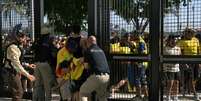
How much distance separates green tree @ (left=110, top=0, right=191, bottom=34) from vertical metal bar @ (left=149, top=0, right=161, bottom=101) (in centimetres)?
18

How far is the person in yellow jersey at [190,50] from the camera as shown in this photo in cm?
1019

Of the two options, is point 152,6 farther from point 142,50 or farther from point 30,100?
point 30,100

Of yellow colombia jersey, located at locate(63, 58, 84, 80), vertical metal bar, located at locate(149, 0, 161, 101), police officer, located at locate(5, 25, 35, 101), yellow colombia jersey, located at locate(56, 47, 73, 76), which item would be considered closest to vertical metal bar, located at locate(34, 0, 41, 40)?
police officer, located at locate(5, 25, 35, 101)

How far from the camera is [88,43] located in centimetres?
1016

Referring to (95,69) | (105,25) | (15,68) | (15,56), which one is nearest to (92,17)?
(105,25)

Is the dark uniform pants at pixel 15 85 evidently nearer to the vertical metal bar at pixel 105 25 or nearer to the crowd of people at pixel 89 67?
the crowd of people at pixel 89 67

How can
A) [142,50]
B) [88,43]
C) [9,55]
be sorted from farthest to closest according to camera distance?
[9,55]
[142,50]
[88,43]

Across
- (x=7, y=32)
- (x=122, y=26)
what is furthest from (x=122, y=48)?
(x=7, y=32)

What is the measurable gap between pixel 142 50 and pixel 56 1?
9.07m

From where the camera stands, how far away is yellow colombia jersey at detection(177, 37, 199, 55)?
1021cm

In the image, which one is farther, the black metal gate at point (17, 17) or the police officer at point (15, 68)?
the black metal gate at point (17, 17)

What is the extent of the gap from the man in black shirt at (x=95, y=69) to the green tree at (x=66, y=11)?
8385mm

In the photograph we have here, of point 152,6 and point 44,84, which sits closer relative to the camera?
point 152,6

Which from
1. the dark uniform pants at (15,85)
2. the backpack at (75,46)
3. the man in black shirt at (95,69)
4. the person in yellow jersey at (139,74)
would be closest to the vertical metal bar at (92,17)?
the backpack at (75,46)
